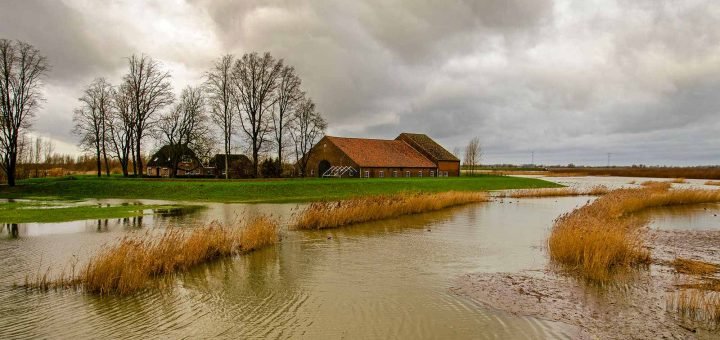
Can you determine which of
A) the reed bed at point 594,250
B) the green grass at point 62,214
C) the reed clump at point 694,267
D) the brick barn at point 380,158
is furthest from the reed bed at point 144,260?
the brick barn at point 380,158

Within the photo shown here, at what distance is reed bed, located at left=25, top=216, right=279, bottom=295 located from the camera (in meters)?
9.87

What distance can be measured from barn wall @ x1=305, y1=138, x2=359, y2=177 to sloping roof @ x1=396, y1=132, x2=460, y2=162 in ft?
60.3

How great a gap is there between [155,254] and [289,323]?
5.21 meters

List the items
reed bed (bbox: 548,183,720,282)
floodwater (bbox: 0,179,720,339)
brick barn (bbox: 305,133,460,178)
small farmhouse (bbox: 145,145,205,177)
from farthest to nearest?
1. small farmhouse (bbox: 145,145,205,177)
2. brick barn (bbox: 305,133,460,178)
3. reed bed (bbox: 548,183,720,282)
4. floodwater (bbox: 0,179,720,339)

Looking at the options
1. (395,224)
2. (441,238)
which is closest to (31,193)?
(395,224)

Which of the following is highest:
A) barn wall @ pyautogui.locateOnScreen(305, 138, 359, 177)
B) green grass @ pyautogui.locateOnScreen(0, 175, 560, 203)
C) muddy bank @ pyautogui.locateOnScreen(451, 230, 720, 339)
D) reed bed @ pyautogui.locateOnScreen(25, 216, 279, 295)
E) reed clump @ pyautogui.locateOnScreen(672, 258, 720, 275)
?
barn wall @ pyautogui.locateOnScreen(305, 138, 359, 177)

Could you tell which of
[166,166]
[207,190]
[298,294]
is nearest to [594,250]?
[298,294]

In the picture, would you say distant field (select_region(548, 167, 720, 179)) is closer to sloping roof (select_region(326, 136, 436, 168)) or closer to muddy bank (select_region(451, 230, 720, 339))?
sloping roof (select_region(326, 136, 436, 168))

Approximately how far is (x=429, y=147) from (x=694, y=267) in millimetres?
61910

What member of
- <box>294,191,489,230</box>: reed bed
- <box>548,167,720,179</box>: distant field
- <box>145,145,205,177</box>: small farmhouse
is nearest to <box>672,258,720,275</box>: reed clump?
<box>294,191,489,230</box>: reed bed

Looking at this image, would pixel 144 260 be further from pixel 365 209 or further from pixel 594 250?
pixel 365 209

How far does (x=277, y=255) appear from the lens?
14.5 m

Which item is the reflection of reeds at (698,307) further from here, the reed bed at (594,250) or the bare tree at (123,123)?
the bare tree at (123,123)

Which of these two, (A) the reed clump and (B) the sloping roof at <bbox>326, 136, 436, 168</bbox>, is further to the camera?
(B) the sloping roof at <bbox>326, 136, 436, 168</bbox>
